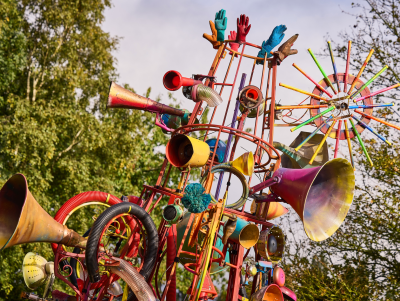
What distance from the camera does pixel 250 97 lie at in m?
6.02

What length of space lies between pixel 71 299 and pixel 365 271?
7.03 metres

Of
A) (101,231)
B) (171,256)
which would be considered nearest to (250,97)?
(171,256)

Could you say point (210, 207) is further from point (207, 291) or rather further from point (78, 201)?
point (78, 201)

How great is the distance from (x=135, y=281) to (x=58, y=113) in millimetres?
8561

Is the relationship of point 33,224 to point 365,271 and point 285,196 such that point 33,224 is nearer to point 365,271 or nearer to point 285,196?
point 285,196

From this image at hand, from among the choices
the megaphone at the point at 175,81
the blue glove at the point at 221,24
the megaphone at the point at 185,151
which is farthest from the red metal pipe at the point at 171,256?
the blue glove at the point at 221,24

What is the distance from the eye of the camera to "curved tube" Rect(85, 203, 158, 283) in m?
4.55

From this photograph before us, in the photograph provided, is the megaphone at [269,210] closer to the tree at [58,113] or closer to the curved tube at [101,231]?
the curved tube at [101,231]

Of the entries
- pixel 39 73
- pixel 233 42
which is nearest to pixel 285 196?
pixel 233 42

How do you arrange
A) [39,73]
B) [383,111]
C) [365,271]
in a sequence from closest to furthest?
[365,271] → [383,111] → [39,73]

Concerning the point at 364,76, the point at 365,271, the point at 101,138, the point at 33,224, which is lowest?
the point at 33,224

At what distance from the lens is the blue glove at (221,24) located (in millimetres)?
6379

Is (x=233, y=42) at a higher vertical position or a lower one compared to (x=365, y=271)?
higher

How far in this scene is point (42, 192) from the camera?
12305 mm
